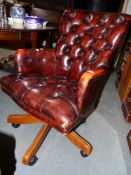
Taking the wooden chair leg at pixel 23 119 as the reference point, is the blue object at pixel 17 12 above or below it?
above

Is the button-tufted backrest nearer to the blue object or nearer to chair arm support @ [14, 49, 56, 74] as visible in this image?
chair arm support @ [14, 49, 56, 74]

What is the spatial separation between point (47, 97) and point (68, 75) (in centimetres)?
40

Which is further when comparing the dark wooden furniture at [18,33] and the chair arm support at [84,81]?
the dark wooden furniture at [18,33]

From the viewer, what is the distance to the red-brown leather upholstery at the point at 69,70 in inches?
39.5

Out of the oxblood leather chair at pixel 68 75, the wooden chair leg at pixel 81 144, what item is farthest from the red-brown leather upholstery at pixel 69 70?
the wooden chair leg at pixel 81 144

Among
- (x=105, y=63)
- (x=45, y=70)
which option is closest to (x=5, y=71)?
(x=45, y=70)

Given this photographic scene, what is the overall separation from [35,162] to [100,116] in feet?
2.77

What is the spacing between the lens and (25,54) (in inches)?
49.5

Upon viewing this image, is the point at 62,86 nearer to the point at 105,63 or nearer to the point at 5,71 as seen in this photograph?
the point at 105,63

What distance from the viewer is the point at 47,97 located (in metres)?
1.09

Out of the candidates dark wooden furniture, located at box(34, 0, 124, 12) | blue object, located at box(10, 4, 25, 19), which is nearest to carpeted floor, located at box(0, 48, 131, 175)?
blue object, located at box(10, 4, 25, 19)

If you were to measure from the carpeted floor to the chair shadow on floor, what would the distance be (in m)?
0.02

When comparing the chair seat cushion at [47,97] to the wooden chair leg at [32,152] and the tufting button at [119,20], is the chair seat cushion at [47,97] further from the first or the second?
the tufting button at [119,20]

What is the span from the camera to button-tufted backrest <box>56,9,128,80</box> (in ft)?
3.86
